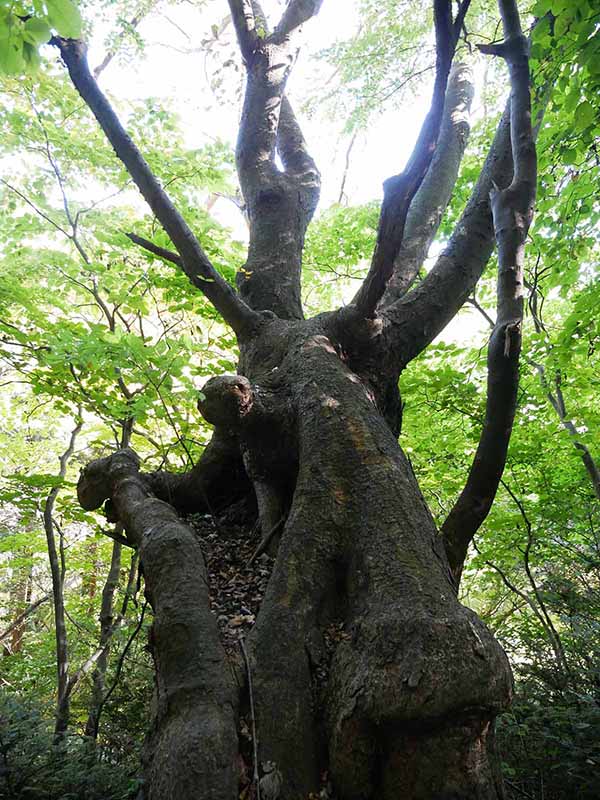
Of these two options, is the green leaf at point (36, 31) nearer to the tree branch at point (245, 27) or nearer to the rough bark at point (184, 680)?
the rough bark at point (184, 680)

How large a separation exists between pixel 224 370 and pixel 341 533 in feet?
11.0

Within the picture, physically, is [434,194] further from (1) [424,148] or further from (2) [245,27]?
(1) [424,148]

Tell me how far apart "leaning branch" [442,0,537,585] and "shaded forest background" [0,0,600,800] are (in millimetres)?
238

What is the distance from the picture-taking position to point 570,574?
215 inches

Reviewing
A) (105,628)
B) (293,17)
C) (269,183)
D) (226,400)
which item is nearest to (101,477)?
(226,400)

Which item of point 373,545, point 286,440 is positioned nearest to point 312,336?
point 286,440

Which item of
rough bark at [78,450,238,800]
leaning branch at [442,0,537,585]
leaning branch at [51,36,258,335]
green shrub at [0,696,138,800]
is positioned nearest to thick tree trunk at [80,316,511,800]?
rough bark at [78,450,238,800]

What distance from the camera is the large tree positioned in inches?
63.9

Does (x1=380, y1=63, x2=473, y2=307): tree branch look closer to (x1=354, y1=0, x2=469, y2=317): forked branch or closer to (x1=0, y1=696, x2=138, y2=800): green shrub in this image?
(x1=354, y1=0, x2=469, y2=317): forked branch

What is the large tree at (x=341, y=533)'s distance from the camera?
1.62 metres

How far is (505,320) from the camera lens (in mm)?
2303

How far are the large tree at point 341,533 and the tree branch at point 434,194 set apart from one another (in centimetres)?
83

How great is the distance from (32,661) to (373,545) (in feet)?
30.7

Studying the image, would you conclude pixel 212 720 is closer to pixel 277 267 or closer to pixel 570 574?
pixel 277 267
